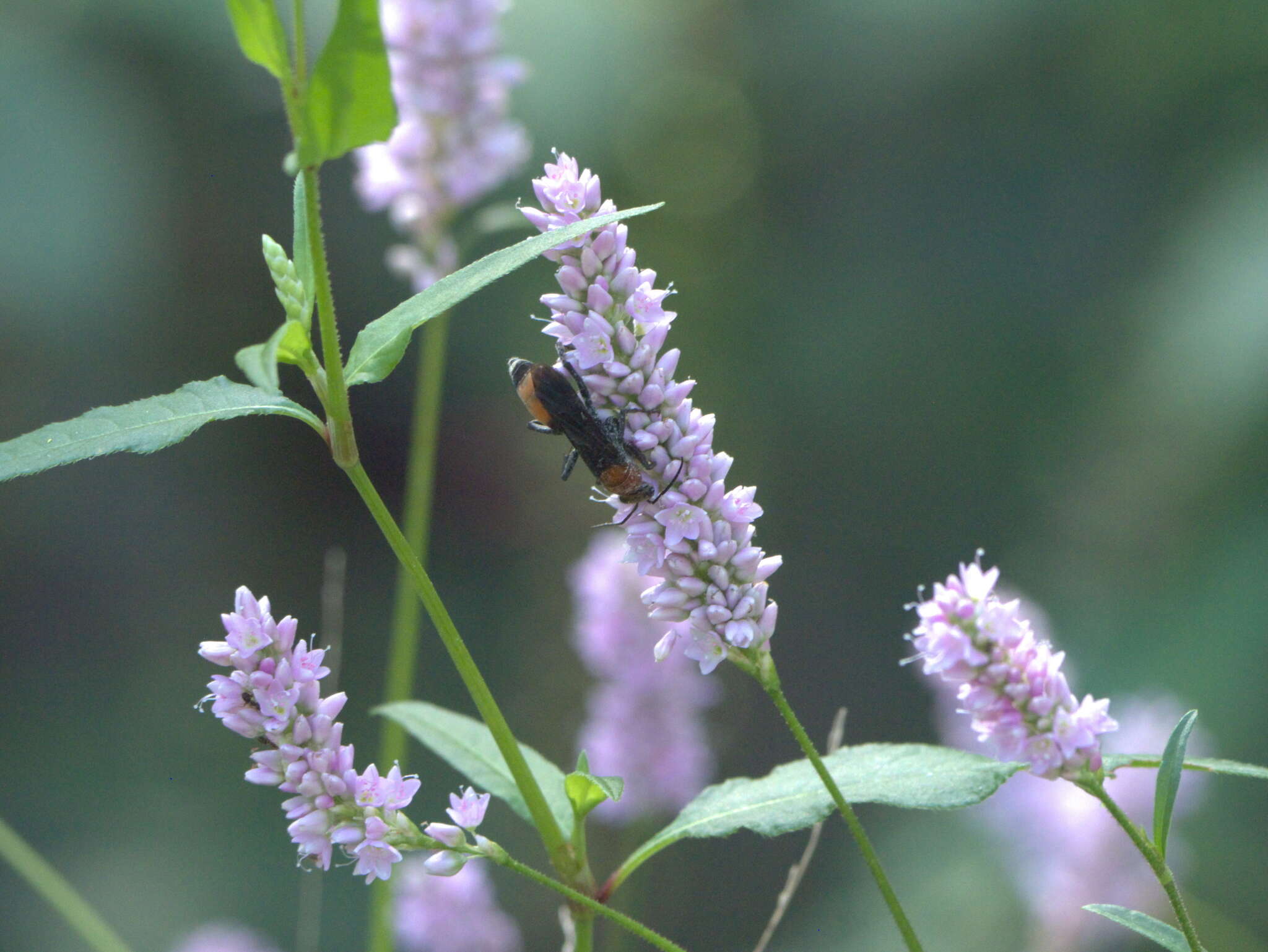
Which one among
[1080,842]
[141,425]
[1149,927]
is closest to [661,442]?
[141,425]

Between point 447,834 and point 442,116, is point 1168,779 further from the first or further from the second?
point 442,116

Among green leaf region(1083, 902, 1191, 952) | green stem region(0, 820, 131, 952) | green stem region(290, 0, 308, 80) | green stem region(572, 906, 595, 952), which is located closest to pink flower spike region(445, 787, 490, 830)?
green stem region(572, 906, 595, 952)

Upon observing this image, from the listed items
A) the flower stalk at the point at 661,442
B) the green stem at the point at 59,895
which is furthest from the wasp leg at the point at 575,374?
the green stem at the point at 59,895

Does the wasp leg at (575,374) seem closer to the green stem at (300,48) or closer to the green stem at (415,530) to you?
the green stem at (300,48)

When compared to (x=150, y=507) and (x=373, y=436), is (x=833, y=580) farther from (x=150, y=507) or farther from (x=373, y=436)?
(x=150, y=507)

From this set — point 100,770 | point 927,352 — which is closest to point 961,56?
point 927,352
